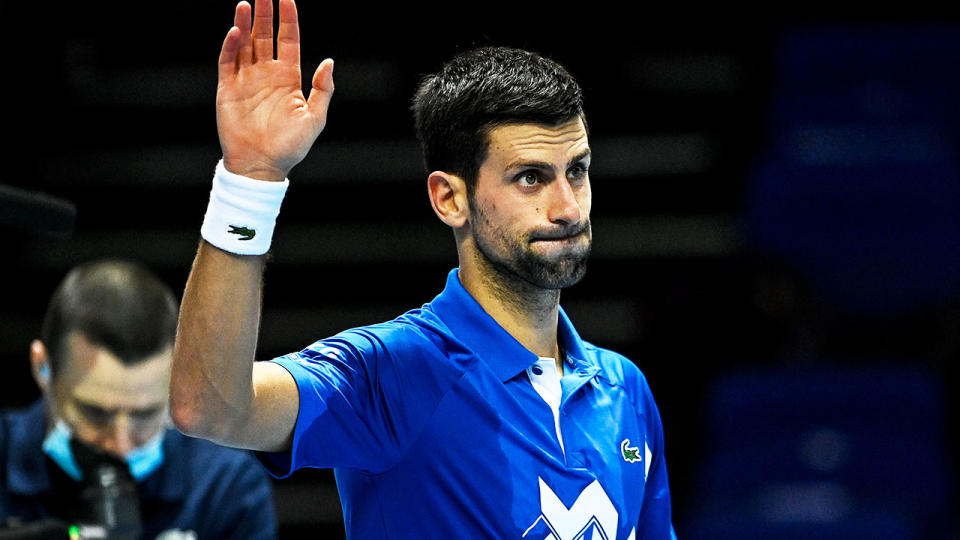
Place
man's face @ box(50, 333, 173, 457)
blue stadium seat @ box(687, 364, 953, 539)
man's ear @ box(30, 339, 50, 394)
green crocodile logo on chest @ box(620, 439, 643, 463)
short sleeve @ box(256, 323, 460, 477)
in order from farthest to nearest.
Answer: blue stadium seat @ box(687, 364, 953, 539)
man's ear @ box(30, 339, 50, 394)
man's face @ box(50, 333, 173, 457)
green crocodile logo on chest @ box(620, 439, 643, 463)
short sleeve @ box(256, 323, 460, 477)

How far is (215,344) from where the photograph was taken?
6.81 ft

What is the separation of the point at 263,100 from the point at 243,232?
0.75 feet

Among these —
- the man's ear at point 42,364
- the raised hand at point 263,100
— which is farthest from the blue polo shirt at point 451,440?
the man's ear at point 42,364

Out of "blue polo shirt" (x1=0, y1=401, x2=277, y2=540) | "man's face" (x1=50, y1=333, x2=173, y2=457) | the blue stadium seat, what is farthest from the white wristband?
the blue stadium seat

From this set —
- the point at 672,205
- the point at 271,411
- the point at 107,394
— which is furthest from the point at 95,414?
the point at 672,205

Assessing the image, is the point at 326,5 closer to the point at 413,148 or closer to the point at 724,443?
the point at 413,148

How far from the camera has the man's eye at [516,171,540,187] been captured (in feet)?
8.35

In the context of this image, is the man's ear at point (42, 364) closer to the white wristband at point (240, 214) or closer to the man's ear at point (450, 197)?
the man's ear at point (450, 197)

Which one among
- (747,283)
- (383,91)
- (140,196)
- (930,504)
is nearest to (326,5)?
(383,91)

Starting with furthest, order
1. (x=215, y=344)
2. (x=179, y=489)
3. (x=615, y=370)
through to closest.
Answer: (x=179, y=489)
(x=615, y=370)
(x=215, y=344)

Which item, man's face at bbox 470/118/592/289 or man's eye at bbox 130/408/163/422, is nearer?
man's face at bbox 470/118/592/289

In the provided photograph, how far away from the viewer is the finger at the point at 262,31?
2.18m

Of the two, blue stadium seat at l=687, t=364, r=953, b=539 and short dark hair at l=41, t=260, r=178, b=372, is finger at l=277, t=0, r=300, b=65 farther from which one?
blue stadium seat at l=687, t=364, r=953, b=539

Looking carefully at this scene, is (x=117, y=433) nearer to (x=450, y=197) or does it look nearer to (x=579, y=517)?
(x=450, y=197)
